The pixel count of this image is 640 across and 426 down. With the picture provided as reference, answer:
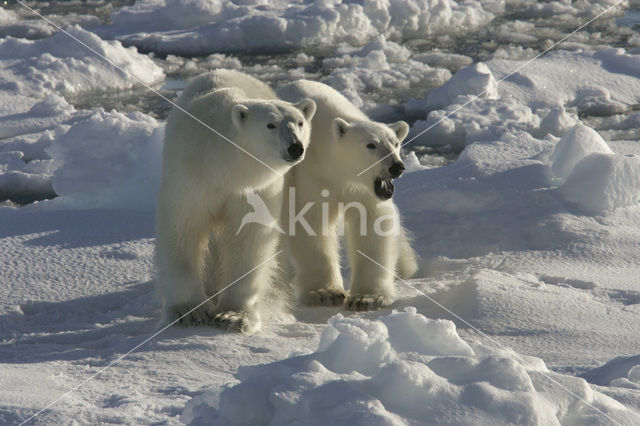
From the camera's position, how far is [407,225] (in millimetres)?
5262

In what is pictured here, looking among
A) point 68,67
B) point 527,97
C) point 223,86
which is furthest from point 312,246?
point 68,67

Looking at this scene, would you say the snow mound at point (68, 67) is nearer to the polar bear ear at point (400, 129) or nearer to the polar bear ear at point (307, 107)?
the polar bear ear at point (400, 129)

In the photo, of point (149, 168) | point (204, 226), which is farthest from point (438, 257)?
point (149, 168)

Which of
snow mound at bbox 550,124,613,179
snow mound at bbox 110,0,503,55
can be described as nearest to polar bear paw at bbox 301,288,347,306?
snow mound at bbox 550,124,613,179

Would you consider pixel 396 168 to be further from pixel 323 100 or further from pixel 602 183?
pixel 602 183

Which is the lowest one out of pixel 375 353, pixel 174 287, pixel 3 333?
pixel 3 333

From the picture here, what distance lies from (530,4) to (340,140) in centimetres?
1095

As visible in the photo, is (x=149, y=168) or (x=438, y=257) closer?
(x=438, y=257)

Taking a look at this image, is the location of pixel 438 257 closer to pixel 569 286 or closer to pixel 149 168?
pixel 569 286

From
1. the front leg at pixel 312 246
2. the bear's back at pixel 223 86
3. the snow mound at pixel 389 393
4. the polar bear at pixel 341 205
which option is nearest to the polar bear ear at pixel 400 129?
the polar bear at pixel 341 205

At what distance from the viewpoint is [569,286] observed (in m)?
4.12

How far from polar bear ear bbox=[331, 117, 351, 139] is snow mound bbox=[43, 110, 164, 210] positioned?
6.14 ft

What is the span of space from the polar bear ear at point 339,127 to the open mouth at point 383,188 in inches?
11.6

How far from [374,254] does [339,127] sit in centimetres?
69
